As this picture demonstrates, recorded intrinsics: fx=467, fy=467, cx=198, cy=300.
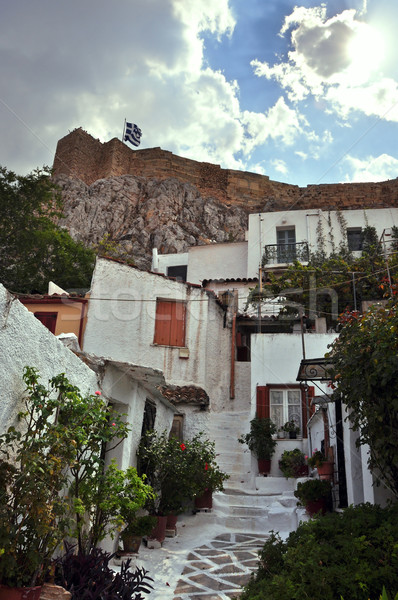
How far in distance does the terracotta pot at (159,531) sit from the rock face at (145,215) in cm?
2153

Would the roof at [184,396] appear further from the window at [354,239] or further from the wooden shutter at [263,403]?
the window at [354,239]

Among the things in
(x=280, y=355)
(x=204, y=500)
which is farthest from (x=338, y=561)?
(x=280, y=355)

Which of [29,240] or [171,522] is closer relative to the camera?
[171,522]

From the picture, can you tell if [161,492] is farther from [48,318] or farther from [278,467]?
[48,318]

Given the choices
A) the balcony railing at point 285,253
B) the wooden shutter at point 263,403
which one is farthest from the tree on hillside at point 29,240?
the wooden shutter at point 263,403

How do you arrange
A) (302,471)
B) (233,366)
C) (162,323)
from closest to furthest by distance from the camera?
(302,471)
(162,323)
(233,366)

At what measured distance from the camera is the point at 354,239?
2302 centimetres

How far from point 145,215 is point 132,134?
11610 mm

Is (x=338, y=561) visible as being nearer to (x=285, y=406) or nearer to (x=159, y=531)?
(x=159, y=531)

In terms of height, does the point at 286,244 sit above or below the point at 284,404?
above

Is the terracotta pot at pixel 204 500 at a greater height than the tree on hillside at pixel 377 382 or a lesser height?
lesser

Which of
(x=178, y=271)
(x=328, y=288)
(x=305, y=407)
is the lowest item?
(x=305, y=407)

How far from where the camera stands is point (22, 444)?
404 centimetres

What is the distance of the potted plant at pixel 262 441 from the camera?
39.4 feet
